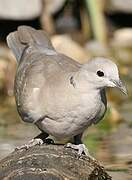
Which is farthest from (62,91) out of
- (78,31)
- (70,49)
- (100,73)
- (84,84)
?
(78,31)

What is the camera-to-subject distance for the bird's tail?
6922 millimetres

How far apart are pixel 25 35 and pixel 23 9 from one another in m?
6.17

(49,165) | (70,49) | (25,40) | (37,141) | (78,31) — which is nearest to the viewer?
(49,165)

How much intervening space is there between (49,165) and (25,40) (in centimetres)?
145

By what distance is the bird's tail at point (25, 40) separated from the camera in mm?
6922

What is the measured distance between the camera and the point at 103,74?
5484 mm

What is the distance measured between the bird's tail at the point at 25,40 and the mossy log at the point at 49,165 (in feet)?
3.63

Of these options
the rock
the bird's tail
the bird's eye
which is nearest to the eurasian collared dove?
the bird's eye

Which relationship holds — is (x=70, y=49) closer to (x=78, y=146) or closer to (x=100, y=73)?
(x=78, y=146)

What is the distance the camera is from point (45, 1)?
43.5 ft

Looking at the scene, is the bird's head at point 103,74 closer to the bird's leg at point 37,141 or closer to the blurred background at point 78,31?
the bird's leg at point 37,141

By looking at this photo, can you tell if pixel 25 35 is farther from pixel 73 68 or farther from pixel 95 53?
pixel 95 53

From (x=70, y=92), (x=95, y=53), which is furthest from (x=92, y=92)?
(x=95, y=53)

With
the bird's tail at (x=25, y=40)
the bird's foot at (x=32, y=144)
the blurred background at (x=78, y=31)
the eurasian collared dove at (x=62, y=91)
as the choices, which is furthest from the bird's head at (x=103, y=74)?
the blurred background at (x=78, y=31)
